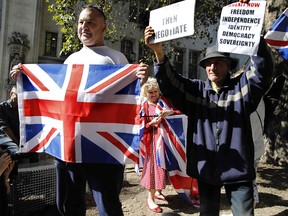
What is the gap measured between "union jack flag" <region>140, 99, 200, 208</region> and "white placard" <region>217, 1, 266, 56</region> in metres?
2.05

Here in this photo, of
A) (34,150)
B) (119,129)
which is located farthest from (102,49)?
(34,150)

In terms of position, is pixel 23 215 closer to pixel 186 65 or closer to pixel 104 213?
pixel 104 213

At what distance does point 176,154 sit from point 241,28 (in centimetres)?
237

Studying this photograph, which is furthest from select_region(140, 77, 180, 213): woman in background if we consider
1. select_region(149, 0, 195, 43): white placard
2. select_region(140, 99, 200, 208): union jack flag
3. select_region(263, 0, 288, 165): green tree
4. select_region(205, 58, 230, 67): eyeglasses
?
select_region(263, 0, 288, 165): green tree

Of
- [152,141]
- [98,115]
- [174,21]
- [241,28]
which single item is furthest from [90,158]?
[152,141]

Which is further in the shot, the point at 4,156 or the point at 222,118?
the point at 4,156

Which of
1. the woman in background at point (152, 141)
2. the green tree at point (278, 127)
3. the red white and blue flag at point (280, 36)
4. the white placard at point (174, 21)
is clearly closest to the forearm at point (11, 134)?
the woman in background at point (152, 141)

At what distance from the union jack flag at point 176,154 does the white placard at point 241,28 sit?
2.05 meters

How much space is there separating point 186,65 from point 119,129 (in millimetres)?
24350

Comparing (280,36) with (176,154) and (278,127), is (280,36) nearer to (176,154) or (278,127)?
(176,154)

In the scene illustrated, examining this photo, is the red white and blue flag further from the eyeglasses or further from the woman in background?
the eyeglasses

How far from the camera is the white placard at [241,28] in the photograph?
2613 millimetres

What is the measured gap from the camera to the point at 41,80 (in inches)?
132

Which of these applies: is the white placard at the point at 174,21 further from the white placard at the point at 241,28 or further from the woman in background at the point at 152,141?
the woman in background at the point at 152,141
